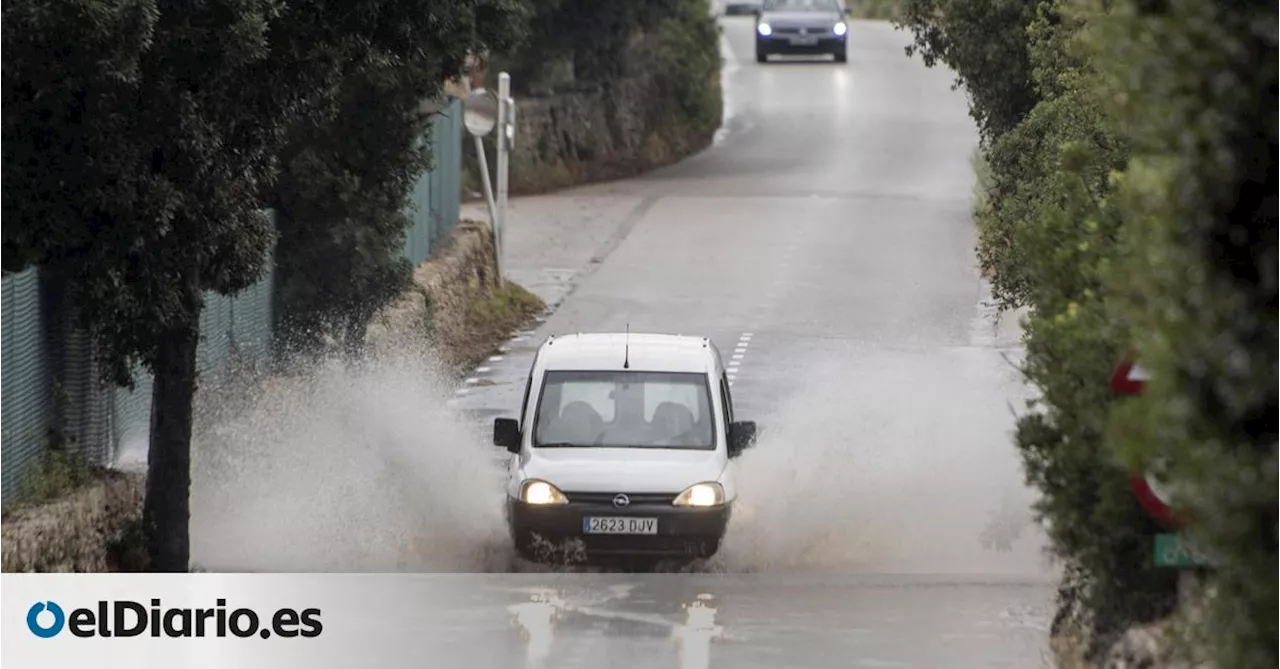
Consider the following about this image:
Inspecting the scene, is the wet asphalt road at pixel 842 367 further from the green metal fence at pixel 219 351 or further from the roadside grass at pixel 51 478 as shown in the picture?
the roadside grass at pixel 51 478

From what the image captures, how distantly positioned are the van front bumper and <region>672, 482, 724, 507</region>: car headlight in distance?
42 mm

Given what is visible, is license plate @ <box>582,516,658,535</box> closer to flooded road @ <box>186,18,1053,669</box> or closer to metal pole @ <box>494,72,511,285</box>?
flooded road @ <box>186,18,1053,669</box>

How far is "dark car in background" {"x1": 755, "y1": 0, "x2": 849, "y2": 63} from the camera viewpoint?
62.2 meters

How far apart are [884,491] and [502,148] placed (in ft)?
51.0

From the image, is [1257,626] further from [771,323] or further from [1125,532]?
[771,323]

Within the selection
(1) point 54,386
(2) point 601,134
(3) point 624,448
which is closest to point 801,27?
(2) point 601,134

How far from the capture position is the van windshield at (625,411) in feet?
54.2

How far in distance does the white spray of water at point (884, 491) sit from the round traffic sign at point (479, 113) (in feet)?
28.8

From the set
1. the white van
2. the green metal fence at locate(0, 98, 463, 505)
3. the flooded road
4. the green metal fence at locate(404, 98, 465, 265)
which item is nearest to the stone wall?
the flooded road

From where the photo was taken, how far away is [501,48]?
67.9 feet

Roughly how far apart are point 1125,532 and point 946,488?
1004 cm

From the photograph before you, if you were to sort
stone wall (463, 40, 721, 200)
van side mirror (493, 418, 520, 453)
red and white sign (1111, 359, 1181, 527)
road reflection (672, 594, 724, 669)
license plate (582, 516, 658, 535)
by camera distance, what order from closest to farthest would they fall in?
1. red and white sign (1111, 359, 1181, 527)
2. road reflection (672, 594, 724, 669)
3. license plate (582, 516, 658, 535)
4. van side mirror (493, 418, 520, 453)
5. stone wall (463, 40, 721, 200)

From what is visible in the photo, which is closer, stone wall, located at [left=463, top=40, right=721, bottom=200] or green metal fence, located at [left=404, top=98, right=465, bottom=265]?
green metal fence, located at [left=404, top=98, right=465, bottom=265]

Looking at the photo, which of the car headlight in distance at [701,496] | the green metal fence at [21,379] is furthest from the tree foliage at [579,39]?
the car headlight in distance at [701,496]
